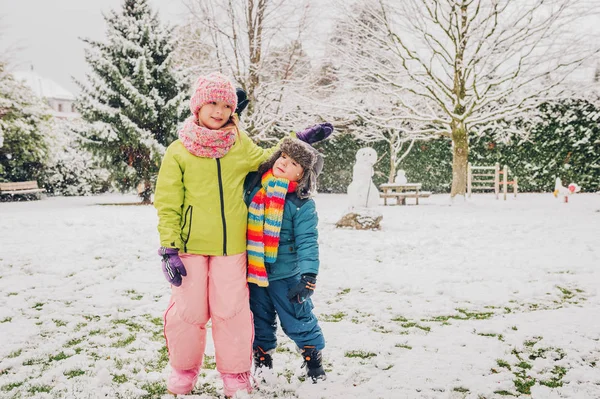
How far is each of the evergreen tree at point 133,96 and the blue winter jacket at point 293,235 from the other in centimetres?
1218

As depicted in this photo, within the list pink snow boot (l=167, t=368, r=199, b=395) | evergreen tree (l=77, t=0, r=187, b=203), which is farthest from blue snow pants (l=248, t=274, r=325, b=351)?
evergreen tree (l=77, t=0, r=187, b=203)

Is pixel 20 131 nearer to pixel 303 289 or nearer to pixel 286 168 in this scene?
pixel 286 168

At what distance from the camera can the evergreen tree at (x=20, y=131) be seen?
15633 millimetres

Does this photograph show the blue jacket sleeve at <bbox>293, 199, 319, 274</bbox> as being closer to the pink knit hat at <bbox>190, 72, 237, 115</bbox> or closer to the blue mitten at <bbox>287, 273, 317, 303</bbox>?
the blue mitten at <bbox>287, 273, 317, 303</bbox>

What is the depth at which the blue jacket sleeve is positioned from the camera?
7.69 ft

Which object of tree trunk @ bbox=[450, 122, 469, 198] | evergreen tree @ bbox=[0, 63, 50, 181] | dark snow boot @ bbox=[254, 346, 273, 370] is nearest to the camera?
dark snow boot @ bbox=[254, 346, 273, 370]

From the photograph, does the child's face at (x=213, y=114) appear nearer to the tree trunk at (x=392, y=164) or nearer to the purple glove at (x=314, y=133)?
the purple glove at (x=314, y=133)

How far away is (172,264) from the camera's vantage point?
220 centimetres

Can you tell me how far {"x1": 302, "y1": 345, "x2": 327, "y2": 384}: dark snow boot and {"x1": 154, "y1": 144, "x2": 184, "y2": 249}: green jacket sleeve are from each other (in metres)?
0.88

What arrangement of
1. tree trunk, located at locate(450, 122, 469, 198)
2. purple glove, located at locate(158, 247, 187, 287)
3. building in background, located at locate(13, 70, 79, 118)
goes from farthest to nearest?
building in background, located at locate(13, 70, 79, 118) < tree trunk, located at locate(450, 122, 469, 198) < purple glove, located at locate(158, 247, 187, 287)

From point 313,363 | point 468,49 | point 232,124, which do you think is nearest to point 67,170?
point 468,49

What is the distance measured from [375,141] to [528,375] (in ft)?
50.8

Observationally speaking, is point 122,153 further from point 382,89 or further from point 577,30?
point 577,30

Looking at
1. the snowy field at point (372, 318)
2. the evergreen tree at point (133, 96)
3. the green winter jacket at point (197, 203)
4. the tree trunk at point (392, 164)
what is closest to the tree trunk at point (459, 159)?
the tree trunk at point (392, 164)
